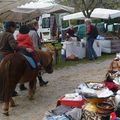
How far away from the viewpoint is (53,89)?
10.7 meters

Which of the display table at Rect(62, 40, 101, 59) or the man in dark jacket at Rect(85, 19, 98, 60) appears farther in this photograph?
the man in dark jacket at Rect(85, 19, 98, 60)

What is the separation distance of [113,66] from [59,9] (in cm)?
720

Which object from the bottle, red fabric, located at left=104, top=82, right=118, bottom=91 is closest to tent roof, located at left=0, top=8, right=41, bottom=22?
red fabric, located at left=104, top=82, right=118, bottom=91

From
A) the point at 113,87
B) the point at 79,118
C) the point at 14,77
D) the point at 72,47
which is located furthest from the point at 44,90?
the point at 72,47

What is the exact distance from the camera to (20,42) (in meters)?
9.81

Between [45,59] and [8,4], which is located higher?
[8,4]

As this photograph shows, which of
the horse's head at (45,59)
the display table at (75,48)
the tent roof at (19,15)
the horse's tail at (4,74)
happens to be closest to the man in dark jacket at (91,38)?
the display table at (75,48)

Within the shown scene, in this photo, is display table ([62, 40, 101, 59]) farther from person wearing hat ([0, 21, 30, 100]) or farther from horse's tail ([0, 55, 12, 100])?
horse's tail ([0, 55, 12, 100])

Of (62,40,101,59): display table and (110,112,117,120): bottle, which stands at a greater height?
(110,112,117,120): bottle

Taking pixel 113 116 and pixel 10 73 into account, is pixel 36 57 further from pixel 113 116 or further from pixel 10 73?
pixel 113 116

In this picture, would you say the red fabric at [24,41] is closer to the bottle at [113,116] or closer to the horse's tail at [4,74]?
the horse's tail at [4,74]

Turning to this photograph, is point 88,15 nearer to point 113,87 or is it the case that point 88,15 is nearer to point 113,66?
point 113,66

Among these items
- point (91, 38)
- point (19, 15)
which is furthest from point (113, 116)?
point (91, 38)

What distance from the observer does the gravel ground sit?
851 centimetres
